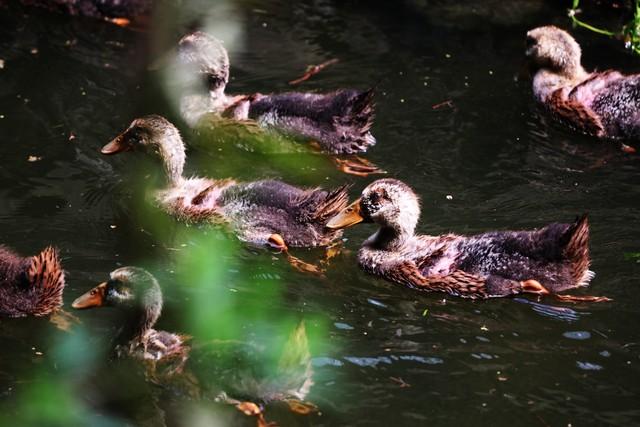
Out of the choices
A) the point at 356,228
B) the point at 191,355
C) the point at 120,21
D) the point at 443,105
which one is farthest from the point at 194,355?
the point at 120,21

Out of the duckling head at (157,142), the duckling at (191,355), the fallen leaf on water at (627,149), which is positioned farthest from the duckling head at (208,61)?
the fallen leaf on water at (627,149)

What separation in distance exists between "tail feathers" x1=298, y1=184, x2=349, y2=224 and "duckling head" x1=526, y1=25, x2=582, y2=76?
3341 mm

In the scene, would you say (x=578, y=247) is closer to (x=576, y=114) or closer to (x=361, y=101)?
(x=361, y=101)

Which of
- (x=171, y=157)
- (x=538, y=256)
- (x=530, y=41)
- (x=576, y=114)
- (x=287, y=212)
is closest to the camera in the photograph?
(x=538, y=256)

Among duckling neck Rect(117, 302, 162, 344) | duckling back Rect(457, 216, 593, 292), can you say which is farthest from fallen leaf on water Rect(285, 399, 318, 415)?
duckling back Rect(457, 216, 593, 292)

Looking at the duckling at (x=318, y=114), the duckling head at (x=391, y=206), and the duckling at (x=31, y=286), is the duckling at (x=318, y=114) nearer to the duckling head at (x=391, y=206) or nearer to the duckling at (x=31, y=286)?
the duckling head at (x=391, y=206)

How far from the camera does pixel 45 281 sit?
6832 mm

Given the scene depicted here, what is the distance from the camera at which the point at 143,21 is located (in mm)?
11508

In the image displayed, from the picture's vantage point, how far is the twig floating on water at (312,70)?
10248 mm

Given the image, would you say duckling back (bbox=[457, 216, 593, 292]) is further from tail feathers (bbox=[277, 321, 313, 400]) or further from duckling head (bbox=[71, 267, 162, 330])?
duckling head (bbox=[71, 267, 162, 330])

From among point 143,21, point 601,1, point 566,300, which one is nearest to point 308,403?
point 566,300

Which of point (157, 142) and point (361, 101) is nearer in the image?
point (157, 142)

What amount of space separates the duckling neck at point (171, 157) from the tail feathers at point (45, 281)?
157 centimetres

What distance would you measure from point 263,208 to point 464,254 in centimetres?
151
